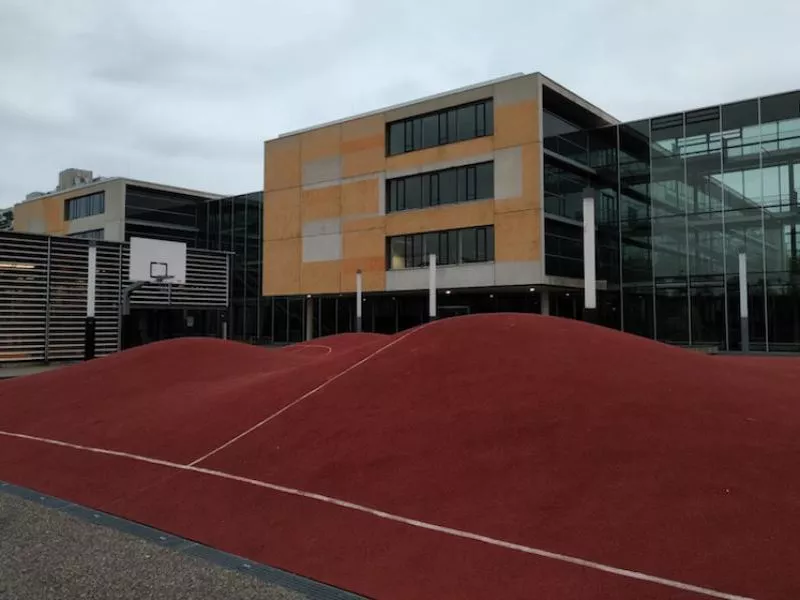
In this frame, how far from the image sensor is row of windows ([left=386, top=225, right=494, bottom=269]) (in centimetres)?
2958

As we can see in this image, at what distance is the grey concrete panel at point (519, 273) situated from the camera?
2766 centimetres

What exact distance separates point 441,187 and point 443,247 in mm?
3149

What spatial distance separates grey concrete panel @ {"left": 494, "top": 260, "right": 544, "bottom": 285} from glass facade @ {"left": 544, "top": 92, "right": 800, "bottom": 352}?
2.66ft

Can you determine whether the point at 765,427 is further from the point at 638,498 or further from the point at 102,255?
the point at 102,255

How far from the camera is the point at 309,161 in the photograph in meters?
36.0

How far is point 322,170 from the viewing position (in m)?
35.5

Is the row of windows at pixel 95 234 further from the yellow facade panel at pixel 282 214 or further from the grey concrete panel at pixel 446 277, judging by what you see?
the grey concrete panel at pixel 446 277

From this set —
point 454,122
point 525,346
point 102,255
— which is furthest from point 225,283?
point 525,346

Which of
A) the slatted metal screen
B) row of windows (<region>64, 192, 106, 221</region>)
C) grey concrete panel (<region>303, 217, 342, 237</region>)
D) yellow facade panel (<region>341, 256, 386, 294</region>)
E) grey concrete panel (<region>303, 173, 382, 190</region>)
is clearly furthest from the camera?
row of windows (<region>64, 192, 106, 221</region>)

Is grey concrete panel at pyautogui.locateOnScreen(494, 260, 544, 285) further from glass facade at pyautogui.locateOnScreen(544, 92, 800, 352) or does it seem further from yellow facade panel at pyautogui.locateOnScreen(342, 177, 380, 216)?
yellow facade panel at pyautogui.locateOnScreen(342, 177, 380, 216)

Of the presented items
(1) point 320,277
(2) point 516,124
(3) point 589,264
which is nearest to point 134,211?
(1) point 320,277

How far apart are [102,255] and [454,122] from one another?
61.1 feet

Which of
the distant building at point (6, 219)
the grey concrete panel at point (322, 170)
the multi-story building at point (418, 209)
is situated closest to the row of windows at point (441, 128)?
the multi-story building at point (418, 209)

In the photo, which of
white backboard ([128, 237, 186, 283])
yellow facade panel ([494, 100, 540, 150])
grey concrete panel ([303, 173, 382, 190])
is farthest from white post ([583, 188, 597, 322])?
white backboard ([128, 237, 186, 283])
